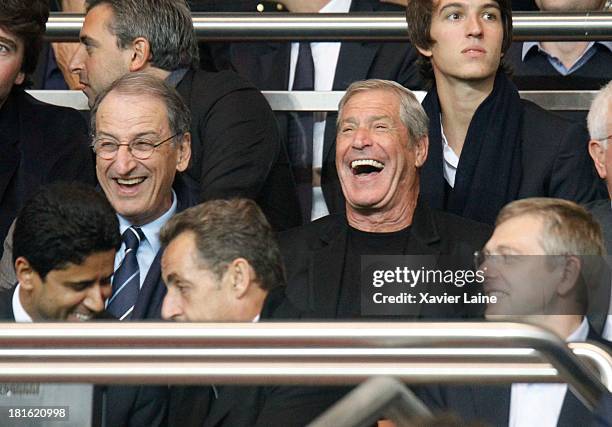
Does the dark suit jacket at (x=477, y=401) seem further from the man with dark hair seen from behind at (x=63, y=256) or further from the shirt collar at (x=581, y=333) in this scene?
the man with dark hair seen from behind at (x=63, y=256)

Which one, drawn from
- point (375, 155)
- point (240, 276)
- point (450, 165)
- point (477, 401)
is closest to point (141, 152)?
point (375, 155)

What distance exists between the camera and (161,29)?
4039 millimetres

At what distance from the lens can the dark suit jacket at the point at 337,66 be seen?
162 inches

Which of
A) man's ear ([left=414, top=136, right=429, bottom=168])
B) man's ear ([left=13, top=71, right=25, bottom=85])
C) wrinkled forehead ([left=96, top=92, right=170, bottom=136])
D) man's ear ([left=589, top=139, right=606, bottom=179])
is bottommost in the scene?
man's ear ([left=589, top=139, right=606, bottom=179])

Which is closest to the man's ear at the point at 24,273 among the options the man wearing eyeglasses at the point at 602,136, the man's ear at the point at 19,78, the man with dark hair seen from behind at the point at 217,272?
the man with dark hair seen from behind at the point at 217,272

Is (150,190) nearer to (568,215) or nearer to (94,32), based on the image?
(94,32)

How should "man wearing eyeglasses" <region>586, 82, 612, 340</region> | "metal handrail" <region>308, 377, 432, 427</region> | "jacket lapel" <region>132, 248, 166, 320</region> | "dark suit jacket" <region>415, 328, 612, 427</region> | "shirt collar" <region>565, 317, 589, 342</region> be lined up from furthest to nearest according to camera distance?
"man wearing eyeglasses" <region>586, 82, 612, 340</region>
"jacket lapel" <region>132, 248, 166, 320</region>
"shirt collar" <region>565, 317, 589, 342</region>
"dark suit jacket" <region>415, 328, 612, 427</region>
"metal handrail" <region>308, 377, 432, 427</region>

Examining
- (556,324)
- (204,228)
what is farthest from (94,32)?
(556,324)

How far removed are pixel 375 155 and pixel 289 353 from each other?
194 cm

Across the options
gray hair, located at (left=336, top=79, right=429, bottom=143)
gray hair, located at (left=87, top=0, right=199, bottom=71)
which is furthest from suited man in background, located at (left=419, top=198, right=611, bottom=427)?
gray hair, located at (left=87, top=0, right=199, bottom=71)

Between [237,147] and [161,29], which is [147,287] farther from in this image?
[161,29]

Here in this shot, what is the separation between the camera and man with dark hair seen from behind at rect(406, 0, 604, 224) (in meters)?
3.85

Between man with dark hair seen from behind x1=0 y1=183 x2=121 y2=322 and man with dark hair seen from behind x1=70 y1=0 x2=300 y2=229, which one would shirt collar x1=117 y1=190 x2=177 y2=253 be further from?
man with dark hair seen from behind x1=0 y1=183 x2=121 y2=322

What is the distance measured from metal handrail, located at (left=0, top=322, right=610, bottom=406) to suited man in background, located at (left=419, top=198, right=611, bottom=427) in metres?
0.88
